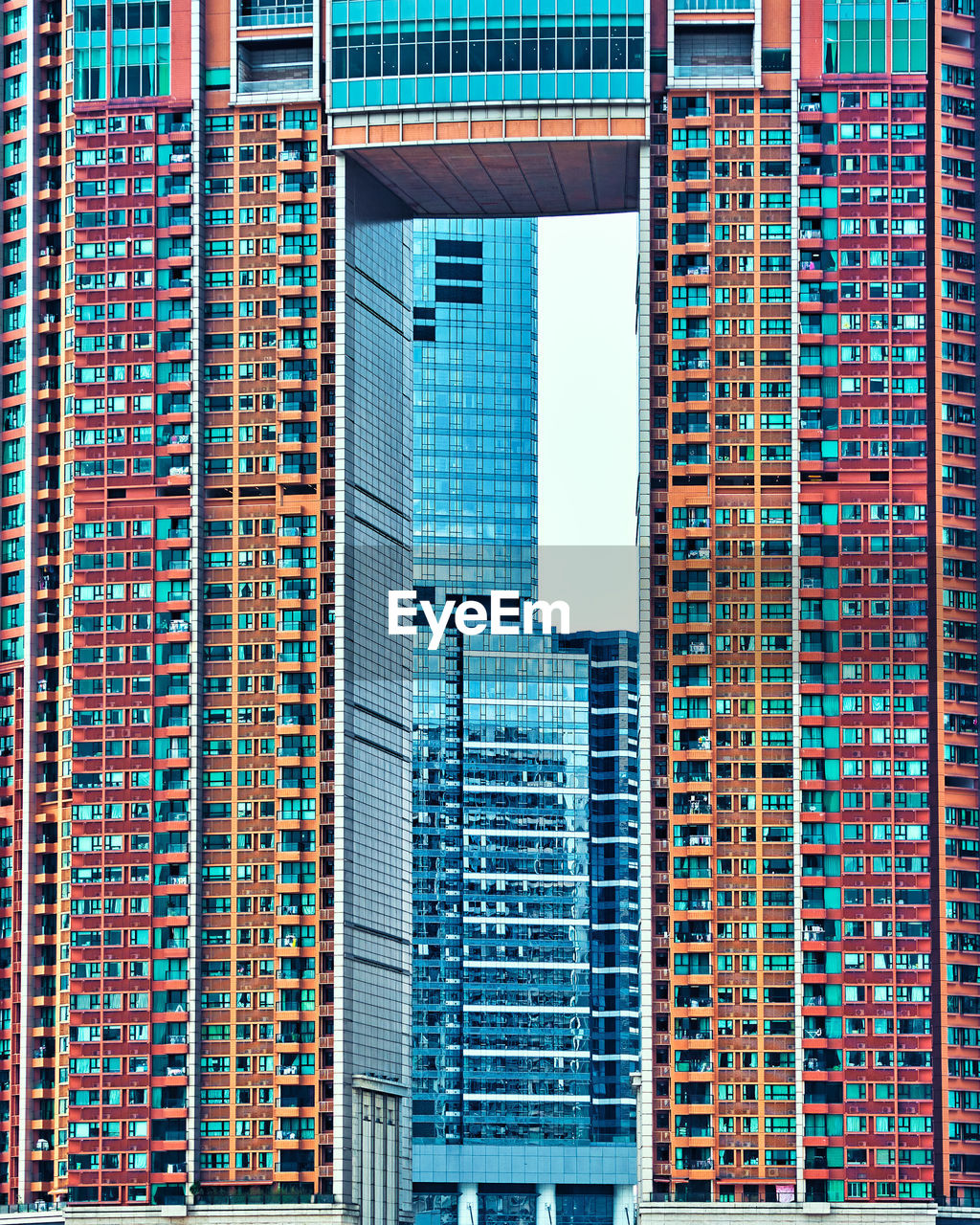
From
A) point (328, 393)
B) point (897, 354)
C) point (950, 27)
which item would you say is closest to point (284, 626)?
point (328, 393)

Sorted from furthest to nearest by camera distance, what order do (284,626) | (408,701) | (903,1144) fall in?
1. (408,701)
2. (284,626)
3. (903,1144)

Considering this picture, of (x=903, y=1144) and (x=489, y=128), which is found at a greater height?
(x=489, y=128)

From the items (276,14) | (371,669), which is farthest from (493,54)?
(371,669)

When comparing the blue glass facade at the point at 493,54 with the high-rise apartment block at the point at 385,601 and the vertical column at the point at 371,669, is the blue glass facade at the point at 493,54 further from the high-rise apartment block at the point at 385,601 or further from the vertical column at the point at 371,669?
the vertical column at the point at 371,669

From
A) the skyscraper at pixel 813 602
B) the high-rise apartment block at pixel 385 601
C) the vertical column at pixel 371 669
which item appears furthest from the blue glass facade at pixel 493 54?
the vertical column at pixel 371 669

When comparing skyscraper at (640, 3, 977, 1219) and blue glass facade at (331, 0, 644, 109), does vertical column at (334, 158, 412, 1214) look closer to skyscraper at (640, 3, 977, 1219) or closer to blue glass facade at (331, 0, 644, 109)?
blue glass facade at (331, 0, 644, 109)

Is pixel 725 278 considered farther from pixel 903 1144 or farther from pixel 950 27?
pixel 903 1144
